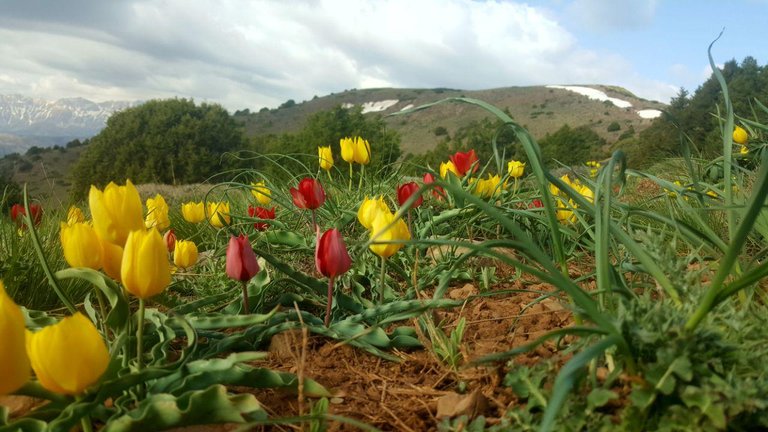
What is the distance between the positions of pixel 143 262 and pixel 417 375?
2.32ft

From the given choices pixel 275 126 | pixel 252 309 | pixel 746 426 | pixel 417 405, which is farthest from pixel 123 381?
pixel 275 126

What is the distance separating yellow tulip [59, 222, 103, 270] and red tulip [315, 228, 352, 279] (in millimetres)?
501

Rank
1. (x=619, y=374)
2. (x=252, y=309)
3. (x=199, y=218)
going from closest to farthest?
(x=619, y=374)
(x=252, y=309)
(x=199, y=218)

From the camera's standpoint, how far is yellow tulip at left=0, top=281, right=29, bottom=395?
0.86 meters

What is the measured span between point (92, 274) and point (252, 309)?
628 mm

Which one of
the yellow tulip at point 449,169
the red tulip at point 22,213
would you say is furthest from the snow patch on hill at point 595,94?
the red tulip at point 22,213

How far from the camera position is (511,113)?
67562 mm

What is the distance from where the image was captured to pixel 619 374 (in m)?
1.06

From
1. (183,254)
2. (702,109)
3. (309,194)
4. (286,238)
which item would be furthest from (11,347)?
(702,109)

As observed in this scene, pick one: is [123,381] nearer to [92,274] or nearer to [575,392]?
[92,274]

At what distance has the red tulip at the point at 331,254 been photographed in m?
1.49

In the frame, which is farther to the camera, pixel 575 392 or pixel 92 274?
pixel 92 274

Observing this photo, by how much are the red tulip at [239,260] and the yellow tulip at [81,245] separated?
33 centimetres

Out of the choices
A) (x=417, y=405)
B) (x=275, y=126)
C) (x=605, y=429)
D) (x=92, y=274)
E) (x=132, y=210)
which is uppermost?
(x=275, y=126)
